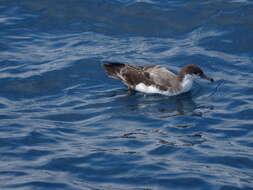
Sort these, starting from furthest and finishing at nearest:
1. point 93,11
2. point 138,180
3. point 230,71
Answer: point 93,11 → point 230,71 → point 138,180

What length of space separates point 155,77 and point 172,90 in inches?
19.6

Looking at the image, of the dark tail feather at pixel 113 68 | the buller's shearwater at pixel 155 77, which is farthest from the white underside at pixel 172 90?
the dark tail feather at pixel 113 68

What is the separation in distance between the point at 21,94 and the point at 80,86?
1360mm

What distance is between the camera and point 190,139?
1110 centimetres

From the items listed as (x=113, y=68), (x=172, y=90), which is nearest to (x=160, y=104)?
(x=172, y=90)

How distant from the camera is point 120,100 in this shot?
13.5 m

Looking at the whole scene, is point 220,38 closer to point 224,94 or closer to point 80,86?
point 224,94

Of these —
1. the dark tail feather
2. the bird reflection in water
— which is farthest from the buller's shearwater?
the bird reflection in water

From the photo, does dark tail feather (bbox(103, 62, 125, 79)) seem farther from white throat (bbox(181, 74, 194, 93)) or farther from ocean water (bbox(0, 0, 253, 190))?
white throat (bbox(181, 74, 194, 93))

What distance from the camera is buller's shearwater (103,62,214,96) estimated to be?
1405cm

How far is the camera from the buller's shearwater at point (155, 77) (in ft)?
46.1

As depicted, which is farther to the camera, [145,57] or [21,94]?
[145,57]

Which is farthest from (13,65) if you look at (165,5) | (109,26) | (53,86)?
(165,5)

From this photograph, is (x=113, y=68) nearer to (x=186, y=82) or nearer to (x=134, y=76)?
(x=134, y=76)
